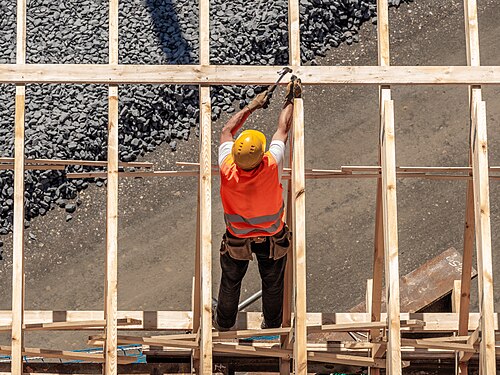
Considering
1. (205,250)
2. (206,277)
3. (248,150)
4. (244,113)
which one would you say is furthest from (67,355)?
(244,113)

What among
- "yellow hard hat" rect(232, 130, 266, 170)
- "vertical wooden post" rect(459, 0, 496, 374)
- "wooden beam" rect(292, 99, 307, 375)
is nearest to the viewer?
"wooden beam" rect(292, 99, 307, 375)

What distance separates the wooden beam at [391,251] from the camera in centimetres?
775

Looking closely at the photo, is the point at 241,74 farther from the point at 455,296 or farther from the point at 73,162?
the point at 455,296

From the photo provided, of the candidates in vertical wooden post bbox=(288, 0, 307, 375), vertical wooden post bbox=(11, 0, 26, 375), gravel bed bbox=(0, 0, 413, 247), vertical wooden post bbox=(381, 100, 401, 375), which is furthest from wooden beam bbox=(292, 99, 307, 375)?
gravel bed bbox=(0, 0, 413, 247)

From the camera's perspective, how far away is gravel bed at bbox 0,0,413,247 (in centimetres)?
1238

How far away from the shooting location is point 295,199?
25.8 feet

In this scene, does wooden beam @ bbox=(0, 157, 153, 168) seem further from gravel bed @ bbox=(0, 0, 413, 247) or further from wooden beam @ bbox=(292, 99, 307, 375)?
wooden beam @ bbox=(292, 99, 307, 375)

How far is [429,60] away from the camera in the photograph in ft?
43.1

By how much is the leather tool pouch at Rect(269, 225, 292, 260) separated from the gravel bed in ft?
14.0

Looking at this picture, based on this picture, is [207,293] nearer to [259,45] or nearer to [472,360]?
[472,360]

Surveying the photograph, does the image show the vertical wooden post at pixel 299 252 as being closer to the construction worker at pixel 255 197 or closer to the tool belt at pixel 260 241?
the construction worker at pixel 255 197

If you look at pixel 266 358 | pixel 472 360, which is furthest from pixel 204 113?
pixel 472 360

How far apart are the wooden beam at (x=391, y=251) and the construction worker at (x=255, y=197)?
95 cm

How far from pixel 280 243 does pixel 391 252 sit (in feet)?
4.37
